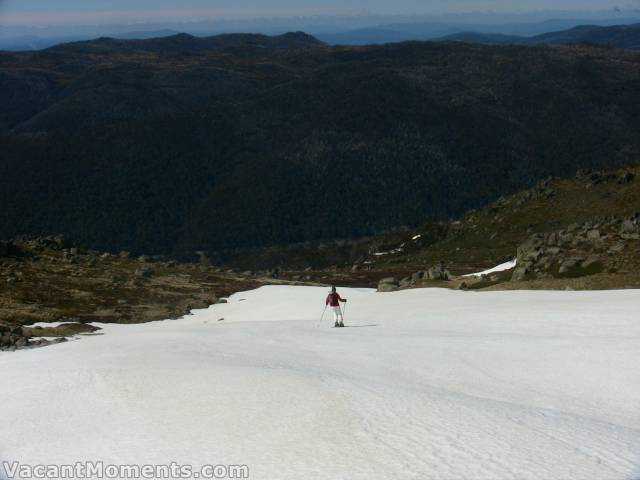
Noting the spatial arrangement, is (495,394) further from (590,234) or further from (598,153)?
(598,153)

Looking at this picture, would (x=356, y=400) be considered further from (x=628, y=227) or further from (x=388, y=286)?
(x=628, y=227)

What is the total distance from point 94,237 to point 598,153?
13665cm

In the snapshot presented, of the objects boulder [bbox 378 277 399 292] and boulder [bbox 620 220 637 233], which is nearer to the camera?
boulder [bbox 620 220 637 233]

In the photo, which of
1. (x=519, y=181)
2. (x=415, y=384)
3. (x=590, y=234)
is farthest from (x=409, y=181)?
(x=415, y=384)

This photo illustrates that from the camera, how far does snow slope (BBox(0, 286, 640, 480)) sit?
10.9m

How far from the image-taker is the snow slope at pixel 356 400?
429 inches

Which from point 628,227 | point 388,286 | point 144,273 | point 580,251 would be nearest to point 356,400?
point 580,251

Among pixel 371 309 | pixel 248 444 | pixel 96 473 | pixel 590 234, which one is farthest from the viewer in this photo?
pixel 590 234

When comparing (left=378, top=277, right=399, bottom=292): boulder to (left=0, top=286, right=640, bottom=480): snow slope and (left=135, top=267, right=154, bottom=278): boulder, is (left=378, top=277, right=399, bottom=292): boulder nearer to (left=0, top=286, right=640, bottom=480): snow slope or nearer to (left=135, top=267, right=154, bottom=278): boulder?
(left=0, top=286, right=640, bottom=480): snow slope

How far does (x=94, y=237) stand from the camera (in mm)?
154250

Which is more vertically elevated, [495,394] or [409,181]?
[495,394]

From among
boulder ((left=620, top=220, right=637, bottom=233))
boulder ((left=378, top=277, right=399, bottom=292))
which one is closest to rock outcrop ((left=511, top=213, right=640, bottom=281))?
boulder ((left=620, top=220, right=637, bottom=233))

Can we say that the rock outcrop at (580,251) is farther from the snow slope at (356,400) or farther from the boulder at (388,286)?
the snow slope at (356,400)

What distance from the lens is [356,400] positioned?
1394cm
